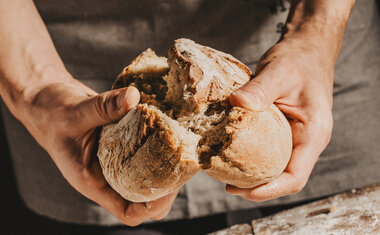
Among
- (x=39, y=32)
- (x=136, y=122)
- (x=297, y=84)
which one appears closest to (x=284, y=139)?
(x=297, y=84)

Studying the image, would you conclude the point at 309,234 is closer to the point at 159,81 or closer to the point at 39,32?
the point at 159,81

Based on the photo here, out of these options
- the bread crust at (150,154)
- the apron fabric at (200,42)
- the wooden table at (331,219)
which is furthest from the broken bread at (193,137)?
the apron fabric at (200,42)

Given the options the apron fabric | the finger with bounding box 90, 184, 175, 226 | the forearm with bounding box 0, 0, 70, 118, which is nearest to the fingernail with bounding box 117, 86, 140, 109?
the finger with bounding box 90, 184, 175, 226

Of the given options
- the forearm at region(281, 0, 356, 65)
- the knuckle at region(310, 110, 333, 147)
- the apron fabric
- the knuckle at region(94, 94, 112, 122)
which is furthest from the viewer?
the apron fabric

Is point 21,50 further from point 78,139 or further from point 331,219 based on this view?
point 331,219

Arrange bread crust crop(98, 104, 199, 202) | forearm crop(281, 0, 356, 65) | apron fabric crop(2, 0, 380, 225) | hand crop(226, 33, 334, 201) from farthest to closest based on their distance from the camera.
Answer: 1. apron fabric crop(2, 0, 380, 225)
2. forearm crop(281, 0, 356, 65)
3. hand crop(226, 33, 334, 201)
4. bread crust crop(98, 104, 199, 202)

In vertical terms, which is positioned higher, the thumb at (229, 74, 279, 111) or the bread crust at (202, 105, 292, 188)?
the thumb at (229, 74, 279, 111)

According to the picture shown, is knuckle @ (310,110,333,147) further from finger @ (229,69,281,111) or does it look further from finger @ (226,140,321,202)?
finger @ (229,69,281,111)
